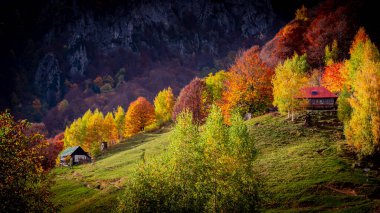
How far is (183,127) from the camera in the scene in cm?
3169

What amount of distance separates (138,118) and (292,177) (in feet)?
286

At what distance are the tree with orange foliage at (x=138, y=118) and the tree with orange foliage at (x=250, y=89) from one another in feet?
175

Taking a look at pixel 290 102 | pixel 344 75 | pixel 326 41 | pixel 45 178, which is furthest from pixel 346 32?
pixel 45 178

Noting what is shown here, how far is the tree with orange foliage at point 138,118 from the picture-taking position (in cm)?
11531

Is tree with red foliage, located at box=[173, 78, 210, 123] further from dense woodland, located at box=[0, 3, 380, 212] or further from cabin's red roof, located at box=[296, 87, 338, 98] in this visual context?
cabin's red roof, located at box=[296, 87, 338, 98]

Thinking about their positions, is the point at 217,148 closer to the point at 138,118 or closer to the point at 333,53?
the point at 333,53

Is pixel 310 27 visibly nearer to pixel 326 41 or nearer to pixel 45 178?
pixel 326 41

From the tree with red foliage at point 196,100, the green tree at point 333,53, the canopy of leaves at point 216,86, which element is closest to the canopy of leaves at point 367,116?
the tree with red foliage at point 196,100

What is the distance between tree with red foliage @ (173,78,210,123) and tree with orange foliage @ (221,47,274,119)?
22659 mm

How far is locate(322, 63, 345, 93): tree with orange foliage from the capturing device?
72688 mm

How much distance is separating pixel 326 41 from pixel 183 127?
9800cm

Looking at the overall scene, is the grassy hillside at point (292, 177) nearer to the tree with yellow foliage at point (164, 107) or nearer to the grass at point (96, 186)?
the grass at point (96, 186)

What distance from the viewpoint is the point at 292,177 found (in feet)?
124

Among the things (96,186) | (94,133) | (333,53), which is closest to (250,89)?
(96,186)
